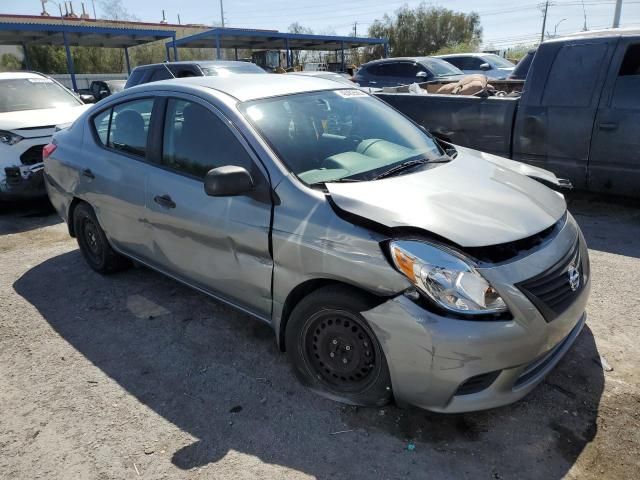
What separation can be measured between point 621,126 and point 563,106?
63cm

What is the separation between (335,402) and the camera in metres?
2.78

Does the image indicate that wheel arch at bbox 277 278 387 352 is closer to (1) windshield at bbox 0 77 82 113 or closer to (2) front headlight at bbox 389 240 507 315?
(2) front headlight at bbox 389 240 507 315

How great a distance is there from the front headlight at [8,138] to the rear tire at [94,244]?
2.54 metres

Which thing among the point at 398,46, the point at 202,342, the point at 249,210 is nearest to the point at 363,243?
the point at 249,210

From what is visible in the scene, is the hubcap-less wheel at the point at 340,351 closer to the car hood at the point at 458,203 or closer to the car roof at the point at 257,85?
the car hood at the point at 458,203

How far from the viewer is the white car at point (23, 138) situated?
248 inches

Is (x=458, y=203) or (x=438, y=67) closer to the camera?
(x=458, y=203)

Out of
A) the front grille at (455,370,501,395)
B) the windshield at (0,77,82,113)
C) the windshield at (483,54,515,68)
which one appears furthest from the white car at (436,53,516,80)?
the front grille at (455,370,501,395)

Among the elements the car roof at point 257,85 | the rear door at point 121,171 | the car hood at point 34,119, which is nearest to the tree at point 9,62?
the car hood at point 34,119

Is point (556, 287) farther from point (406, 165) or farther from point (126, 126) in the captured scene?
point (126, 126)

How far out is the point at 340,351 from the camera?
8.71ft

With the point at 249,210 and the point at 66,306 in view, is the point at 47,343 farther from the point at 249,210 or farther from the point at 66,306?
the point at 249,210

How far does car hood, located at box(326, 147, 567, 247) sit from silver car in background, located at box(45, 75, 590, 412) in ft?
0.04

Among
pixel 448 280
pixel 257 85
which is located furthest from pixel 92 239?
pixel 448 280
